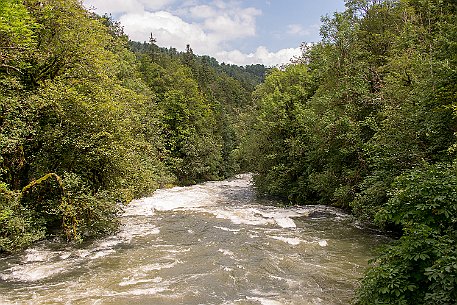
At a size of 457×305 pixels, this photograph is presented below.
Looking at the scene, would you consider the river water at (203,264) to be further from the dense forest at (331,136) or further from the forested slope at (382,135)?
the forested slope at (382,135)

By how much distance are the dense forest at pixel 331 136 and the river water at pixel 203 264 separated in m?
1.15

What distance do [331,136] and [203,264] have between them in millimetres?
10828

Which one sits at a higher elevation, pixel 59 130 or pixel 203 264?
pixel 59 130

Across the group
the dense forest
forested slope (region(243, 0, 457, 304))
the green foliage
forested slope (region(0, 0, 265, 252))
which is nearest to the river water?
the dense forest

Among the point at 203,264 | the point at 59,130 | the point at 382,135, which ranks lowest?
the point at 203,264

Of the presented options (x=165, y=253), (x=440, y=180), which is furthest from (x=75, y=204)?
(x=440, y=180)

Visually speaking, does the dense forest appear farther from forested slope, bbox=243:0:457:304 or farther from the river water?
the river water

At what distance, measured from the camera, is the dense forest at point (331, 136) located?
6.90 m

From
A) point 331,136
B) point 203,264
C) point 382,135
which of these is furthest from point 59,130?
point 331,136

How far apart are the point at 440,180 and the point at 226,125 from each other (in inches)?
1983

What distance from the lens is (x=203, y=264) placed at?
38.4ft

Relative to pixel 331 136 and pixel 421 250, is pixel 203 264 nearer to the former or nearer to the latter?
pixel 421 250

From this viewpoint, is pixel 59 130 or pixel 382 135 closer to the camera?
pixel 59 130

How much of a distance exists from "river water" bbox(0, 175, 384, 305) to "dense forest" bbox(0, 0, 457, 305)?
3.77 feet
